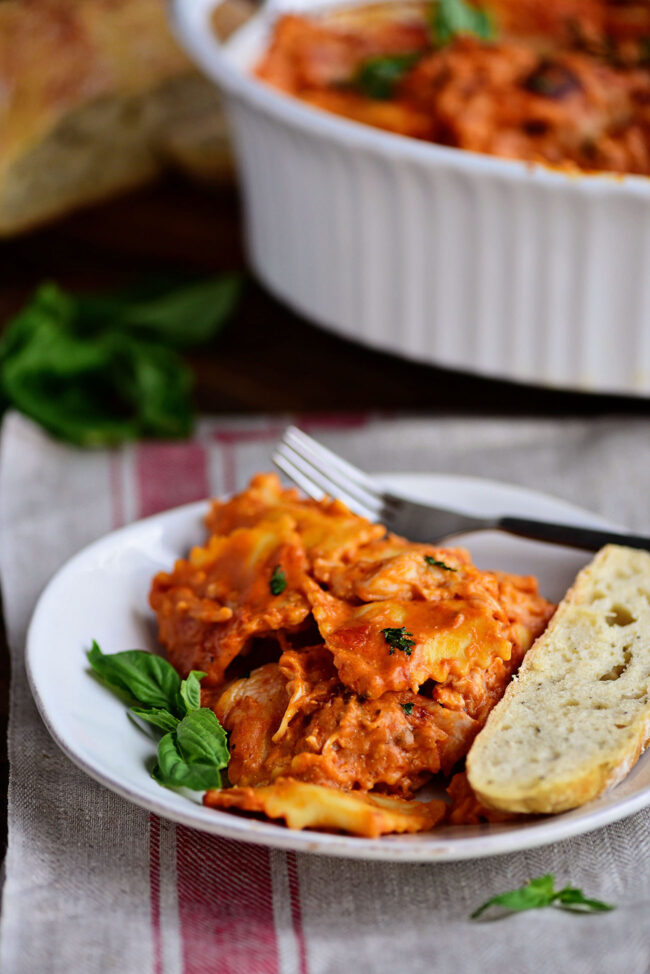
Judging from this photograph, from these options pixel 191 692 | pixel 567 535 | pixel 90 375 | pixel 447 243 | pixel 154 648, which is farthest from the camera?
pixel 90 375

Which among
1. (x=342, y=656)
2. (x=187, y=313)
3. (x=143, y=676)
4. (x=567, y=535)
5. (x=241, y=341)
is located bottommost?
(x=241, y=341)

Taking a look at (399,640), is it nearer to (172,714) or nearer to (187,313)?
(172,714)

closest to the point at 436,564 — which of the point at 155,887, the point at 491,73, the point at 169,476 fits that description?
the point at 155,887

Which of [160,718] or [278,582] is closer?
[160,718]

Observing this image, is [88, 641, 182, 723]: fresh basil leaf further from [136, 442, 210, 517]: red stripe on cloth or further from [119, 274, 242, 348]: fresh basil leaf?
[119, 274, 242, 348]: fresh basil leaf

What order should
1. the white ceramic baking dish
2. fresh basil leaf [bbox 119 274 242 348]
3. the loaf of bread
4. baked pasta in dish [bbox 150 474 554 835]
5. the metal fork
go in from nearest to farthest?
1. baked pasta in dish [bbox 150 474 554 835]
2. the metal fork
3. the white ceramic baking dish
4. fresh basil leaf [bbox 119 274 242 348]
5. the loaf of bread

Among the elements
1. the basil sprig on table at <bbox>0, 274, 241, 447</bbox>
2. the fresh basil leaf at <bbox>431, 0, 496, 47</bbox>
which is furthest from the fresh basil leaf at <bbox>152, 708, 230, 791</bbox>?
Answer: the fresh basil leaf at <bbox>431, 0, 496, 47</bbox>
